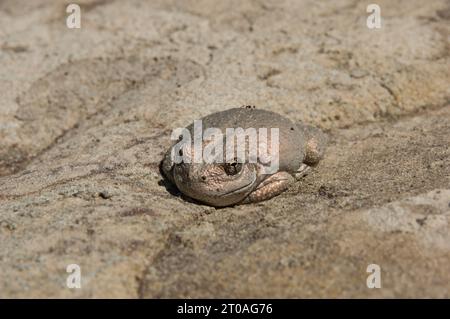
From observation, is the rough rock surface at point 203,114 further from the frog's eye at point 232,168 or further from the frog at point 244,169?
the frog's eye at point 232,168

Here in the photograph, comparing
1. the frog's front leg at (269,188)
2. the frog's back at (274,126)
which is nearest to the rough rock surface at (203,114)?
the frog's front leg at (269,188)

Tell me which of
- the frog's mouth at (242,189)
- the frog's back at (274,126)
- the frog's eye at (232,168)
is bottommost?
the frog's mouth at (242,189)

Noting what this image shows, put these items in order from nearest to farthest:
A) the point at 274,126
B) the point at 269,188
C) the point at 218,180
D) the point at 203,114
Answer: the point at 218,180 → the point at 269,188 → the point at 274,126 → the point at 203,114

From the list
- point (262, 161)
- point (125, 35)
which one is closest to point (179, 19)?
point (125, 35)

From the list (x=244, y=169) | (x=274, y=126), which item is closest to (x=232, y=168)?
(x=244, y=169)

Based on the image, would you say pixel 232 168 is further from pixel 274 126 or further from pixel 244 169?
pixel 274 126

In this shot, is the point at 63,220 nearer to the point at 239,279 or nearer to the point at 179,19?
the point at 239,279
